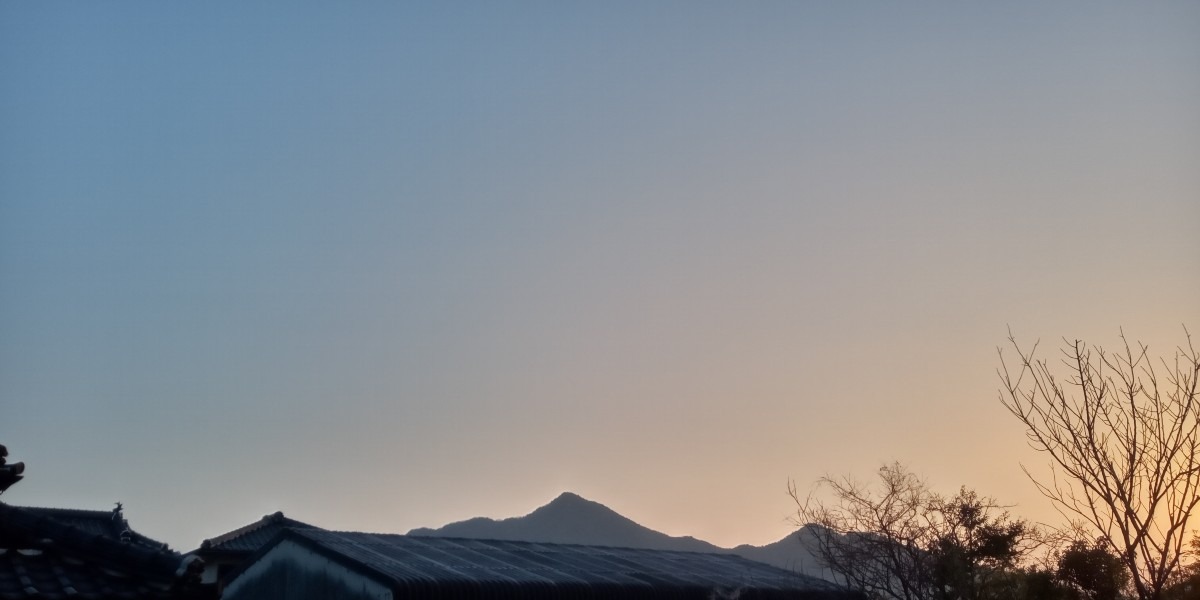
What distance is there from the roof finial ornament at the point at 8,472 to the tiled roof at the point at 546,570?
993 cm

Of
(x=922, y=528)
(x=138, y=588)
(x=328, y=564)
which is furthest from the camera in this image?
(x=922, y=528)

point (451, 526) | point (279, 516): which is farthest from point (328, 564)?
point (451, 526)

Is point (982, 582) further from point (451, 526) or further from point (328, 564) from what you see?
point (451, 526)

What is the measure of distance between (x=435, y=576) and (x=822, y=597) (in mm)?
13162

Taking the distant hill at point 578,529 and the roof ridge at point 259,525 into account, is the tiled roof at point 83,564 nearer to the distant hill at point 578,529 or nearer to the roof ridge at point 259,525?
the roof ridge at point 259,525

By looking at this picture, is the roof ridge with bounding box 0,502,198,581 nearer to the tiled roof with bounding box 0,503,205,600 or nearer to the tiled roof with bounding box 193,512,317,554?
the tiled roof with bounding box 0,503,205,600

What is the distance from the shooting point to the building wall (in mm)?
18047

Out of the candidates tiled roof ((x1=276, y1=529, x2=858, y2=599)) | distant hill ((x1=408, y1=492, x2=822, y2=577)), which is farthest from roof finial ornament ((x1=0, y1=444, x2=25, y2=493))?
distant hill ((x1=408, y1=492, x2=822, y2=577))

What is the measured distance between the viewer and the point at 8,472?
26.5ft

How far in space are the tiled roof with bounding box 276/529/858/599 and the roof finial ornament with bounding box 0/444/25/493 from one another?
9.93 metres

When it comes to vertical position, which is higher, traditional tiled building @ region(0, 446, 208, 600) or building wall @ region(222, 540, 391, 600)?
building wall @ region(222, 540, 391, 600)

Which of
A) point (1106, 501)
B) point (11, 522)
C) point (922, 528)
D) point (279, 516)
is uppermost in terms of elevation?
point (279, 516)

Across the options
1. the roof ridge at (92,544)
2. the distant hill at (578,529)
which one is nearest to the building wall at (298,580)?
the roof ridge at (92,544)

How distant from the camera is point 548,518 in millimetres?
86000
